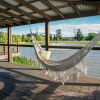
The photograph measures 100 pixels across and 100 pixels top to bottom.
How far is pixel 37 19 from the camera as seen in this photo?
399 centimetres

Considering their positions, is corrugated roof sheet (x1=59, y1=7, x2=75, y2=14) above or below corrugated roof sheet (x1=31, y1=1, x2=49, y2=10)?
below

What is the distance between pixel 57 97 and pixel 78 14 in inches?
80.4

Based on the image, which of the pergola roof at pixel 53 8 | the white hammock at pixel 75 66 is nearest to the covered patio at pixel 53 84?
the pergola roof at pixel 53 8

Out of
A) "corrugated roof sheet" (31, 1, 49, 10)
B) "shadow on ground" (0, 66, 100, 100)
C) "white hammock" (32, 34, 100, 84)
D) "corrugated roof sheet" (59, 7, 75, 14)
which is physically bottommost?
"shadow on ground" (0, 66, 100, 100)

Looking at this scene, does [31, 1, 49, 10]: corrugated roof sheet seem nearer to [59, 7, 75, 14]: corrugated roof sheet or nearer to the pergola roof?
the pergola roof

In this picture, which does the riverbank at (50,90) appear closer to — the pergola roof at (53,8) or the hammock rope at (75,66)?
the hammock rope at (75,66)

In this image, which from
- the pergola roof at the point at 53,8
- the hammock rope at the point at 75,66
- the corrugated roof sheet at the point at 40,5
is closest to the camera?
the hammock rope at the point at 75,66

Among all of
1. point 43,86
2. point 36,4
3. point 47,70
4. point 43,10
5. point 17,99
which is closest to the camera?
point 17,99

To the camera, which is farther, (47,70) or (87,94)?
(47,70)

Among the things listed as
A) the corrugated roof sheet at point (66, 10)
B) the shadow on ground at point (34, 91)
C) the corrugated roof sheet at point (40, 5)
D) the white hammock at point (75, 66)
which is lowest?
the shadow on ground at point (34, 91)

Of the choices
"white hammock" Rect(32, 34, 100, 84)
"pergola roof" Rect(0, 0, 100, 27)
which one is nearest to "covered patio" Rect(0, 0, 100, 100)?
"pergola roof" Rect(0, 0, 100, 27)

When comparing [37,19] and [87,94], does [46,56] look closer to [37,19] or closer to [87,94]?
[87,94]

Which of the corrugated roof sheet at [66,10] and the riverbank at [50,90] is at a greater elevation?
the corrugated roof sheet at [66,10]

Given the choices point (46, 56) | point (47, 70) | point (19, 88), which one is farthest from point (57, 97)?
point (46, 56)
